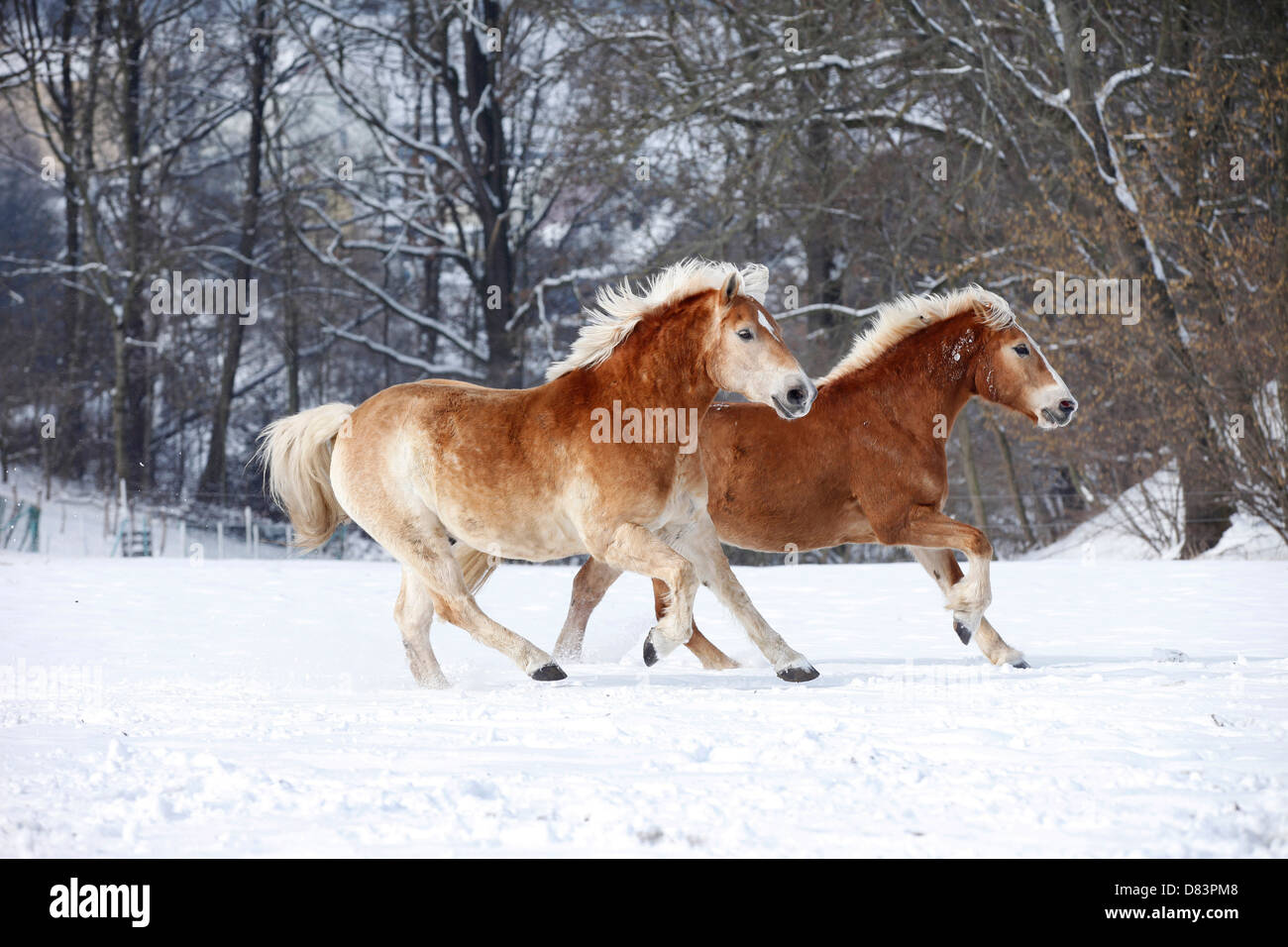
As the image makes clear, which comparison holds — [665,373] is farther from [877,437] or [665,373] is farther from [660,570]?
[877,437]

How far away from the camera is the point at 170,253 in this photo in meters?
23.3

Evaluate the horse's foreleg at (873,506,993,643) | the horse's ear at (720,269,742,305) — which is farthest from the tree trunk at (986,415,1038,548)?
the horse's ear at (720,269,742,305)

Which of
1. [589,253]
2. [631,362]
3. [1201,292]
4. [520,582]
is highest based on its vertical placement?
[589,253]

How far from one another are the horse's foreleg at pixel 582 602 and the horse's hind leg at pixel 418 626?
3.14 ft

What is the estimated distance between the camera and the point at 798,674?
18.9 ft

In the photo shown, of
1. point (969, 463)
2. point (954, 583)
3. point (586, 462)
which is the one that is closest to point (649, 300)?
point (586, 462)

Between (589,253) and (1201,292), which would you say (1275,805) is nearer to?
(1201,292)

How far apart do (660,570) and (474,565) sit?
181cm

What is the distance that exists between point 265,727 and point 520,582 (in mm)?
6914

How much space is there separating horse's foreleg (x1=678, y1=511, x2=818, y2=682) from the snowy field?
0.14 meters

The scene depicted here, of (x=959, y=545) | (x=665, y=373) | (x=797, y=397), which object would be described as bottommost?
(x=959, y=545)

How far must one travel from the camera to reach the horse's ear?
5609mm

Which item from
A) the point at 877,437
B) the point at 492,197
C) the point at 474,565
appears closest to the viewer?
the point at 877,437

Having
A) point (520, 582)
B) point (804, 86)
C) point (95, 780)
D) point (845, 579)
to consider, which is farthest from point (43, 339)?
point (95, 780)
